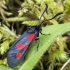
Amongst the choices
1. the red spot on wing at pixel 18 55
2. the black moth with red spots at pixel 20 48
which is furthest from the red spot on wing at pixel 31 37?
the red spot on wing at pixel 18 55

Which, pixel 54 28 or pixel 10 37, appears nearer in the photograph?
pixel 54 28

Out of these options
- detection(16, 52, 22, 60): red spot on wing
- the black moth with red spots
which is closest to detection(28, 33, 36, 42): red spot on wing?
the black moth with red spots

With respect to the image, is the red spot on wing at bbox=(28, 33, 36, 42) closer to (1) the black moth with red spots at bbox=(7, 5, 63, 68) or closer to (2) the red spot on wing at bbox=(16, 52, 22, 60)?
(1) the black moth with red spots at bbox=(7, 5, 63, 68)

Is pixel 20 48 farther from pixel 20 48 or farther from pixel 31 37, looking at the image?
pixel 31 37

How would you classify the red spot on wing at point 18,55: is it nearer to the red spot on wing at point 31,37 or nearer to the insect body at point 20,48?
the insect body at point 20,48

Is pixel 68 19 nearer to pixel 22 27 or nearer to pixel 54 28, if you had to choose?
pixel 54 28

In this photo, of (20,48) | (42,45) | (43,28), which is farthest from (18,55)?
(43,28)

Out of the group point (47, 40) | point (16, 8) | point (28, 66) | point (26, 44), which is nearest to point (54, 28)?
point (47, 40)

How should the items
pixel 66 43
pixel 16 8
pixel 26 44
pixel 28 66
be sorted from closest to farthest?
pixel 28 66, pixel 26 44, pixel 66 43, pixel 16 8
